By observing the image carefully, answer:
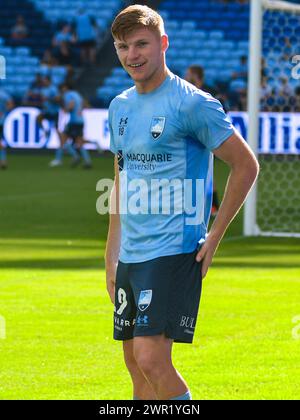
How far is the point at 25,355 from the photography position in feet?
26.2

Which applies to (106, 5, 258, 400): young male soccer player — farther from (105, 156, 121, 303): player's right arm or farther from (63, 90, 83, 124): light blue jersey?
(63, 90, 83, 124): light blue jersey

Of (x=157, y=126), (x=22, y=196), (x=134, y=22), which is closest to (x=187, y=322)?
(x=157, y=126)

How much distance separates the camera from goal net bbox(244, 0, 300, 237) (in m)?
15.2

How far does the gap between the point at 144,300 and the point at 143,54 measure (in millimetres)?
1082

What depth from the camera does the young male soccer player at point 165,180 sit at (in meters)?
5.09

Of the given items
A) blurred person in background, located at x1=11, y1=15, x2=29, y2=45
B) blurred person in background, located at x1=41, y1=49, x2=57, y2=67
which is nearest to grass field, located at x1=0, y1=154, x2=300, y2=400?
blurred person in background, located at x1=41, y1=49, x2=57, y2=67

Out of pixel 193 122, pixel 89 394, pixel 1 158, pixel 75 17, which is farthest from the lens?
pixel 75 17

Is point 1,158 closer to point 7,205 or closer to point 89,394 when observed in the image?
point 7,205

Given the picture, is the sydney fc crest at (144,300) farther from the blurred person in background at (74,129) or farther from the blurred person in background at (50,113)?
the blurred person in background at (50,113)

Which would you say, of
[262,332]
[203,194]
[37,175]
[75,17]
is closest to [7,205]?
[37,175]

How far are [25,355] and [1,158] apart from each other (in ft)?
64.3

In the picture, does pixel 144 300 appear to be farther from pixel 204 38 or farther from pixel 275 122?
pixel 204 38

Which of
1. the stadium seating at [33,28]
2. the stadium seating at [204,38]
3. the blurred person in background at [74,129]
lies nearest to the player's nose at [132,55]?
the blurred person in background at [74,129]

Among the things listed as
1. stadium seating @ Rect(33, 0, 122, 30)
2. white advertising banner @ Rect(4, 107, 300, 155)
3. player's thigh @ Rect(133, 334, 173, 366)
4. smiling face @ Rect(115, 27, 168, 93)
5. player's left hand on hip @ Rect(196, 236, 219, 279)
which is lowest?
white advertising banner @ Rect(4, 107, 300, 155)
